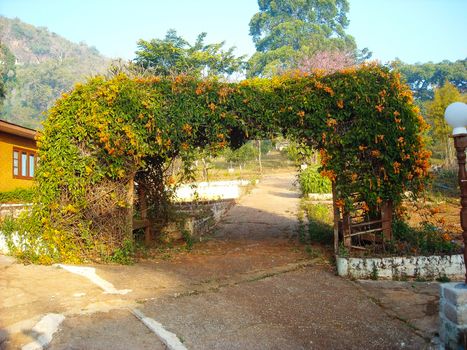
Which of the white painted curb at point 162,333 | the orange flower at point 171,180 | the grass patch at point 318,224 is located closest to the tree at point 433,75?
the grass patch at point 318,224

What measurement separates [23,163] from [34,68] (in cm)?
9726

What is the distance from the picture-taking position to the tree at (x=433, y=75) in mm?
57906

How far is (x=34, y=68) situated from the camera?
343 ft

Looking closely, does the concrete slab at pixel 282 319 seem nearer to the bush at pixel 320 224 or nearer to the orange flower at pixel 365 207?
the orange flower at pixel 365 207

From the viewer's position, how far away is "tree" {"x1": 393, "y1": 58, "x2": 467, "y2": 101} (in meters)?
57.9

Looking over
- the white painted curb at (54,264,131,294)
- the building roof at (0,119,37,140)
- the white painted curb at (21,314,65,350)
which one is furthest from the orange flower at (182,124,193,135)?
the building roof at (0,119,37,140)

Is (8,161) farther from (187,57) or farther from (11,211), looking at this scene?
(187,57)

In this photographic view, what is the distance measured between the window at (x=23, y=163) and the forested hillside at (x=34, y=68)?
9503 millimetres

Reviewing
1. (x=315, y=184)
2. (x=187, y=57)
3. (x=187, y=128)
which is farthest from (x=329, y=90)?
(x=187, y=57)

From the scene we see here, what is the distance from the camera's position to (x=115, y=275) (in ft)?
23.2

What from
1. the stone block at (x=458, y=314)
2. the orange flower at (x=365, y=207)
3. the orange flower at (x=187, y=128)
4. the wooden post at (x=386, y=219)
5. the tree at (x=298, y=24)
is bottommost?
the stone block at (x=458, y=314)

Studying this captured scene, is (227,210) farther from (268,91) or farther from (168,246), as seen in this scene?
(268,91)

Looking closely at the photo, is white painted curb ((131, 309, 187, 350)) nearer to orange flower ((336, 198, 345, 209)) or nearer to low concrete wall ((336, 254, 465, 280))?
low concrete wall ((336, 254, 465, 280))

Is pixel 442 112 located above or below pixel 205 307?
above
